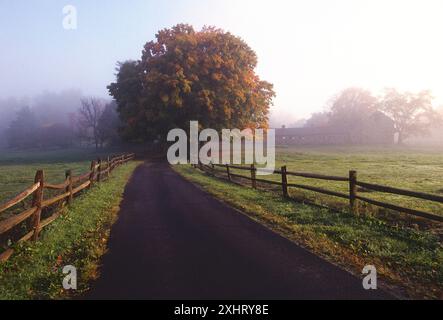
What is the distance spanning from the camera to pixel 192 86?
4306cm

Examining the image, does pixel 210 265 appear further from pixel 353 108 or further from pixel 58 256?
pixel 353 108

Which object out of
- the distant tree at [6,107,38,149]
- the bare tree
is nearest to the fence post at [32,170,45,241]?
the bare tree

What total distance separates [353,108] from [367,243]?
329 ft

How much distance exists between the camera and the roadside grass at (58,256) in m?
5.95

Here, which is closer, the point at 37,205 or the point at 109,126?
the point at 37,205

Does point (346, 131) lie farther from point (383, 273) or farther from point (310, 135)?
point (383, 273)

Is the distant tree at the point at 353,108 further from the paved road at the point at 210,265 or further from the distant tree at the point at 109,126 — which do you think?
the paved road at the point at 210,265

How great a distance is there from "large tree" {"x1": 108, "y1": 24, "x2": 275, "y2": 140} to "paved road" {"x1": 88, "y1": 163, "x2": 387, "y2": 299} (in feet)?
104

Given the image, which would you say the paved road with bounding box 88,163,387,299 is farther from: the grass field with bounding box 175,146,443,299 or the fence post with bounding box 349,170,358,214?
the fence post with bounding box 349,170,358,214

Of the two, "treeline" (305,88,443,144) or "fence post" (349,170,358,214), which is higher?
"treeline" (305,88,443,144)

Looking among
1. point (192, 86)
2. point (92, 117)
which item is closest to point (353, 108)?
point (92, 117)

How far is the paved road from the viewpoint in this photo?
5743 mm

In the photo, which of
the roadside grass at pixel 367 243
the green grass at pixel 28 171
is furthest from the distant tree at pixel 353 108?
the roadside grass at pixel 367 243

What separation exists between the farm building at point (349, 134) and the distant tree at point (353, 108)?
88.1 inches
